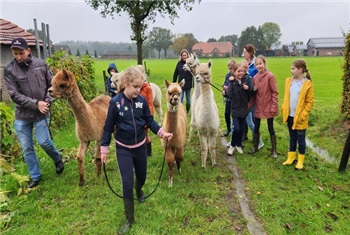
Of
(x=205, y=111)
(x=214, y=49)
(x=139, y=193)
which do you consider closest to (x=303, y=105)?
(x=205, y=111)

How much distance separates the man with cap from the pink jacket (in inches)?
144

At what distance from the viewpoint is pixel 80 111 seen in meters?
4.00

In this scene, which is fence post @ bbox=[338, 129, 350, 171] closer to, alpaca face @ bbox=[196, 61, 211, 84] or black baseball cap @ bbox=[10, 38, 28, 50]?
alpaca face @ bbox=[196, 61, 211, 84]

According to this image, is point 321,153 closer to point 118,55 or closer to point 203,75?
point 203,75

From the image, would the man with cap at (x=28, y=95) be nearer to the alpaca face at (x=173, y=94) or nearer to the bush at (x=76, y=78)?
the alpaca face at (x=173, y=94)

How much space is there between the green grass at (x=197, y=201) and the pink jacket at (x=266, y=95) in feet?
2.99

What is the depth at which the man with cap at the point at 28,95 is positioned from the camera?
3.66 meters

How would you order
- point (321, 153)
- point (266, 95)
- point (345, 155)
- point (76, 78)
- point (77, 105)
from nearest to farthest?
1. point (77, 105)
2. point (345, 155)
3. point (266, 95)
4. point (321, 153)
5. point (76, 78)

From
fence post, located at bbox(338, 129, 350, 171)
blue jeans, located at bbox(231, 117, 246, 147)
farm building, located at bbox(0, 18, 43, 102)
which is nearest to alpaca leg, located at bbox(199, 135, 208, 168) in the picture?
blue jeans, located at bbox(231, 117, 246, 147)

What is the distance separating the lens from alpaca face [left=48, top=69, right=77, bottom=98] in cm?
362

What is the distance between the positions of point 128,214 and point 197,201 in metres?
1.04

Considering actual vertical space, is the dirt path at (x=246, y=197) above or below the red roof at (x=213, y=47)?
below

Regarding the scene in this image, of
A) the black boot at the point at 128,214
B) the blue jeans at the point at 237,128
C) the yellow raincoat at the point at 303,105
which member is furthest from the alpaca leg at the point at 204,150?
the black boot at the point at 128,214

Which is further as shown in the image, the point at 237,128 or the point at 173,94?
the point at 237,128
